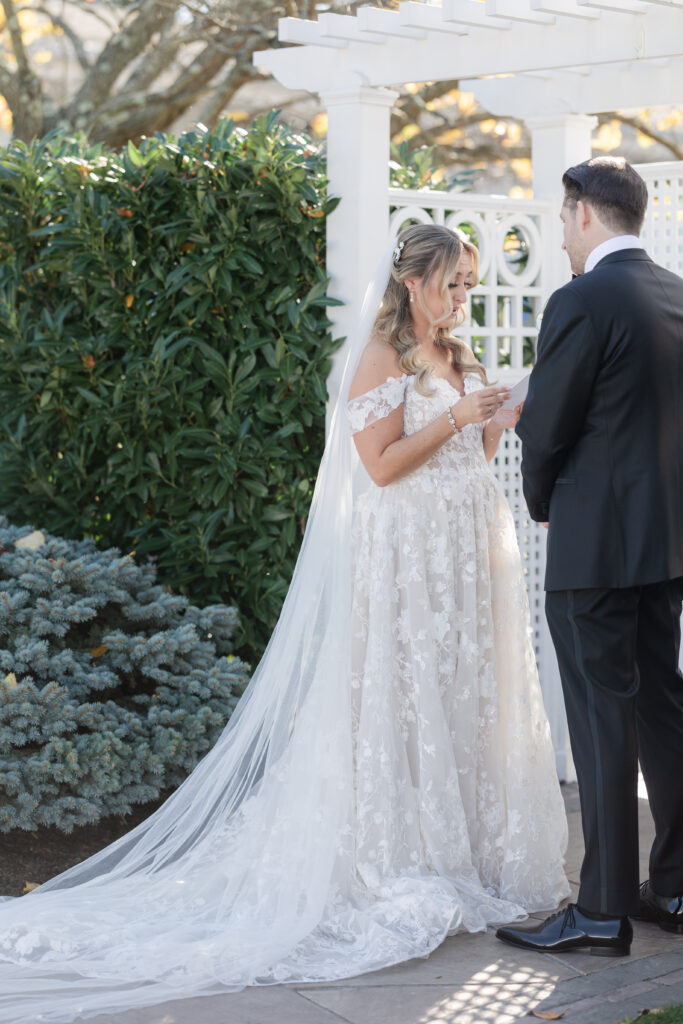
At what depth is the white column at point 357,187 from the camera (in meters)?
4.54

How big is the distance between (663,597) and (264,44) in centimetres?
671

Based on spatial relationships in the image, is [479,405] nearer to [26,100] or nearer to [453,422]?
[453,422]

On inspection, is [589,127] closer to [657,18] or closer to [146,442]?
[657,18]

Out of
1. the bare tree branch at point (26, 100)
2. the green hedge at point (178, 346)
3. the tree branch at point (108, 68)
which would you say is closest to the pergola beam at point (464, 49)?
the green hedge at point (178, 346)

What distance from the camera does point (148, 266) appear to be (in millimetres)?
4914

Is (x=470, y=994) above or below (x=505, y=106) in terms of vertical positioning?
below

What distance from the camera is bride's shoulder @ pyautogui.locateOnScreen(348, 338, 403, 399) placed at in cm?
365

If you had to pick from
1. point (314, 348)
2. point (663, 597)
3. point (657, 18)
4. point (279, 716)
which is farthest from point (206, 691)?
point (657, 18)

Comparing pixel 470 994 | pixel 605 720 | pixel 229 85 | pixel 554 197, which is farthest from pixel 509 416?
pixel 229 85

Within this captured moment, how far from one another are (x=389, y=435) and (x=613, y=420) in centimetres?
70

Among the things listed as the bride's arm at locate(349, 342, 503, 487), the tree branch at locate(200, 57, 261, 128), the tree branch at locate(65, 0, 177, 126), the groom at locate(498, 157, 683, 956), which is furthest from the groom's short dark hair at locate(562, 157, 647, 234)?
the tree branch at locate(65, 0, 177, 126)

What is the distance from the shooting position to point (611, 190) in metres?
3.24

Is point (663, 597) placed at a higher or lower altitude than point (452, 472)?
lower

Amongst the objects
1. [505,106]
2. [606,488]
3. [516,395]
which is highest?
[505,106]
